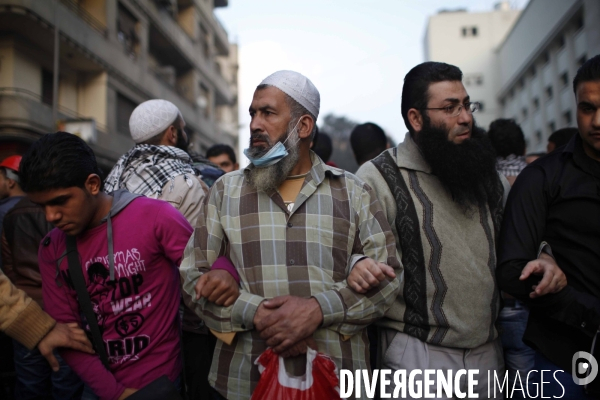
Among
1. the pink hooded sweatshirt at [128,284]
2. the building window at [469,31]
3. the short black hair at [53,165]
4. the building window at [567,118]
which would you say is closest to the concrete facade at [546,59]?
the building window at [567,118]

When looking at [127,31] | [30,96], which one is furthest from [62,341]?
[127,31]

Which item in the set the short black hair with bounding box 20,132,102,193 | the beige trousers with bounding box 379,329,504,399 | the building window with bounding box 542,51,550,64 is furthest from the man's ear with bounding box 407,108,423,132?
the building window with bounding box 542,51,550,64

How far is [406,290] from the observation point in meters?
2.38

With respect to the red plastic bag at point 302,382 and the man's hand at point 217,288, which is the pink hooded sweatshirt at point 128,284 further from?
the red plastic bag at point 302,382

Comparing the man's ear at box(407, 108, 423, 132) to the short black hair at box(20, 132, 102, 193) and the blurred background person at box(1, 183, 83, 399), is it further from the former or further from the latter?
the blurred background person at box(1, 183, 83, 399)

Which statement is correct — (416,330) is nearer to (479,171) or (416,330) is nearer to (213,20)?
(479,171)

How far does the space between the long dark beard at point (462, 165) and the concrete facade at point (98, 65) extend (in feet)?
19.5

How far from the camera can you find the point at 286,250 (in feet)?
6.87

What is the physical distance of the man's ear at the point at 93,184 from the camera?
236 centimetres

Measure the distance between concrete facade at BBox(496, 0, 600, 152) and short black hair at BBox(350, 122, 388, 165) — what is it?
68.2ft

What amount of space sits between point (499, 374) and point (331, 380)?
1045 millimetres

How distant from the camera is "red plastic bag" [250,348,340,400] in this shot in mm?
1900

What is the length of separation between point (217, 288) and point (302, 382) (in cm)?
50

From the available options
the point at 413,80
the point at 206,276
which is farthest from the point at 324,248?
the point at 413,80
